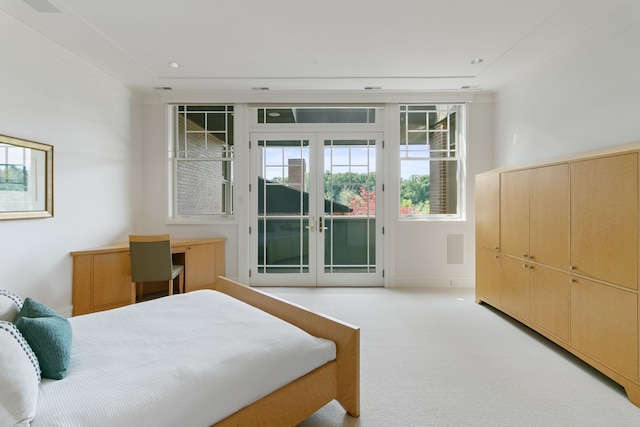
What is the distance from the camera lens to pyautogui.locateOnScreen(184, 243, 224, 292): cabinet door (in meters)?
3.96

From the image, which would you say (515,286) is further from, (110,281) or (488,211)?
(110,281)

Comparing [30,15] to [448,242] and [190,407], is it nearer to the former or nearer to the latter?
[190,407]

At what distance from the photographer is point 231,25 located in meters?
2.75

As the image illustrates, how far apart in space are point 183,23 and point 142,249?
2270 millimetres

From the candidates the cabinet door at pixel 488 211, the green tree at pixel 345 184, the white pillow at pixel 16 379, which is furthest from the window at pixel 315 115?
the white pillow at pixel 16 379

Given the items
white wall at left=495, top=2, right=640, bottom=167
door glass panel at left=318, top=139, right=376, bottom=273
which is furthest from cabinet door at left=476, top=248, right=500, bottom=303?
door glass panel at left=318, top=139, right=376, bottom=273

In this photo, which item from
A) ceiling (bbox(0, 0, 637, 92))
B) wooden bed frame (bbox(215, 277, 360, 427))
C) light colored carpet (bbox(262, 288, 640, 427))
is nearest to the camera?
wooden bed frame (bbox(215, 277, 360, 427))

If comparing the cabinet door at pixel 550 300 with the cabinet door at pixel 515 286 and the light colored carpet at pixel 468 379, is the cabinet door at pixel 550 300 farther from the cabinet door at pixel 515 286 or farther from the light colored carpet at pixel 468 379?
the light colored carpet at pixel 468 379

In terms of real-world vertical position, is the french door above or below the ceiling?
below

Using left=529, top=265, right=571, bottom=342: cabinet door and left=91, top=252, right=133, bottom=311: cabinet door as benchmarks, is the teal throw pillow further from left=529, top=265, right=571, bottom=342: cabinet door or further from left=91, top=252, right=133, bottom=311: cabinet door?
left=529, top=265, right=571, bottom=342: cabinet door

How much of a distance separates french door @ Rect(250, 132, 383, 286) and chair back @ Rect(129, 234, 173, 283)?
4.52ft

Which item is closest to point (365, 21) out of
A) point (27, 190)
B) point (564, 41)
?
point (564, 41)

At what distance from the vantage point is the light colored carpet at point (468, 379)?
1804mm

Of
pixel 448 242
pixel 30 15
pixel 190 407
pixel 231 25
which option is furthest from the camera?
pixel 448 242
